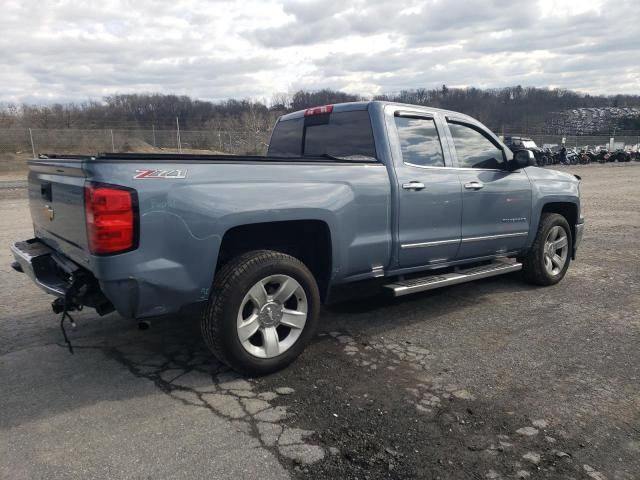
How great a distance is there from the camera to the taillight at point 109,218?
2900 millimetres

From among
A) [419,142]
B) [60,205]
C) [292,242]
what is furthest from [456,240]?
[60,205]

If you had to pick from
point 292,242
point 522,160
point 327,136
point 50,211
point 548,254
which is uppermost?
point 327,136

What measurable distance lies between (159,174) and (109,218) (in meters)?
0.38

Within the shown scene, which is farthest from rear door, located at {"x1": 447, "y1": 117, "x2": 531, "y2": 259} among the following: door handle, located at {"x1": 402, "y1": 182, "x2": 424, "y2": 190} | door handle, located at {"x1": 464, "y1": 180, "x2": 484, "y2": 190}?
door handle, located at {"x1": 402, "y1": 182, "x2": 424, "y2": 190}

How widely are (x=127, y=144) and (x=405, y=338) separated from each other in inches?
1209

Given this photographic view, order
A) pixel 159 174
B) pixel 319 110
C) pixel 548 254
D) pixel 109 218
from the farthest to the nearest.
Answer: pixel 548 254
pixel 319 110
pixel 159 174
pixel 109 218

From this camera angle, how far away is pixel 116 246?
295cm

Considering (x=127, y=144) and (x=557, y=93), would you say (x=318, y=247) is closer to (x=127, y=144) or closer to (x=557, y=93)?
(x=127, y=144)

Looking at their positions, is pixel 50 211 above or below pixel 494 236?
above

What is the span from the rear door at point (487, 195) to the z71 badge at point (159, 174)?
270 cm

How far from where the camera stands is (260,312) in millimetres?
3490

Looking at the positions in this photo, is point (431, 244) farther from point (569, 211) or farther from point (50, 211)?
point (50, 211)

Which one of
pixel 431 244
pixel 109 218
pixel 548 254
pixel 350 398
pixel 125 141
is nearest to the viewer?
pixel 109 218

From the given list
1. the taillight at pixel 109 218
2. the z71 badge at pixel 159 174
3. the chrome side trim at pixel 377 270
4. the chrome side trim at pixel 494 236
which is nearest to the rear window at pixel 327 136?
the chrome side trim at pixel 377 270
